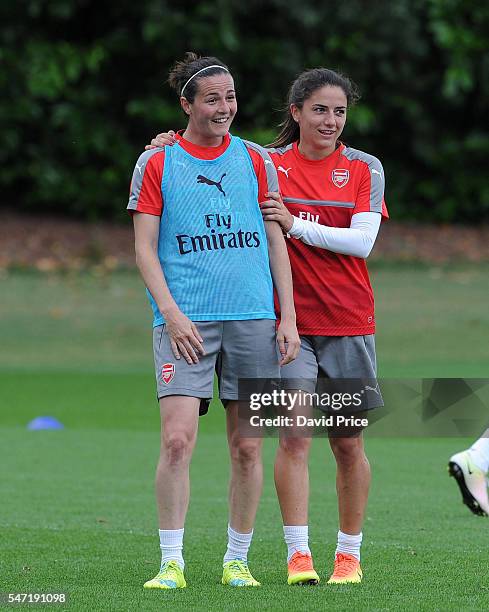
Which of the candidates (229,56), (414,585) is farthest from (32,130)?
(414,585)

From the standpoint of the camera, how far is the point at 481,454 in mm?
7273

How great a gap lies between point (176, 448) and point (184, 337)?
1.42 feet

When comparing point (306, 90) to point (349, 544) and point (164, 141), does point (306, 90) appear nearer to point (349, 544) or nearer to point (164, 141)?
point (164, 141)

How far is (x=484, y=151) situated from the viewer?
24.8 meters

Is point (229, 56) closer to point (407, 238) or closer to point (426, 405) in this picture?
point (407, 238)

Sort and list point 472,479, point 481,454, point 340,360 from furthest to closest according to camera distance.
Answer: point 481,454
point 472,479
point 340,360

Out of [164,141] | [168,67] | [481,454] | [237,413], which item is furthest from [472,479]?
[168,67]

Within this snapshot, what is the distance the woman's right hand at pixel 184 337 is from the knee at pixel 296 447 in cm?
54

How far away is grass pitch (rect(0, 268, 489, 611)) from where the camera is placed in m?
5.20

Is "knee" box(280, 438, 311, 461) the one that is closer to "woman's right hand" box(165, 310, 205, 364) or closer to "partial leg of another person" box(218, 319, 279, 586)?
"partial leg of another person" box(218, 319, 279, 586)

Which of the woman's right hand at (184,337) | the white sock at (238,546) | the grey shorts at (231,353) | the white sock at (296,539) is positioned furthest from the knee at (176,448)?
the white sock at (296,539)

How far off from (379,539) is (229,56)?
1774cm

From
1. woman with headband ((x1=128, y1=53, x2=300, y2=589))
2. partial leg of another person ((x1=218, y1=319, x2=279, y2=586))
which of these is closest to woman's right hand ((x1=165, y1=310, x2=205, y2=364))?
woman with headband ((x1=128, y1=53, x2=300, y2=589))

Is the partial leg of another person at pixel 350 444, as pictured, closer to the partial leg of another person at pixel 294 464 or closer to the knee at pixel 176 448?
the partial leg of another person at pixel 294 464
